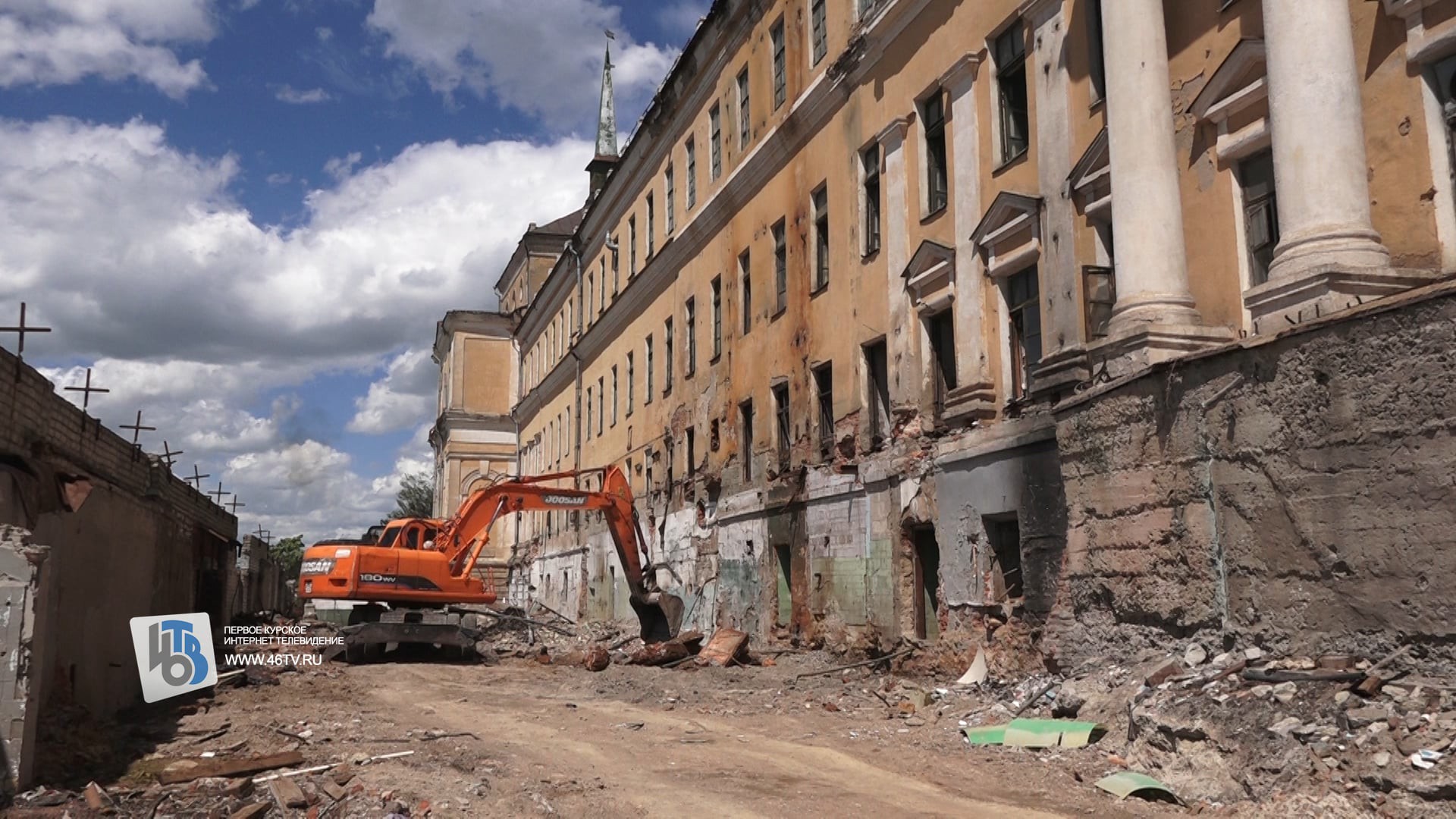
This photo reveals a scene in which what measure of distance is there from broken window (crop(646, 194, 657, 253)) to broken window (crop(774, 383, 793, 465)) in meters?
10.0

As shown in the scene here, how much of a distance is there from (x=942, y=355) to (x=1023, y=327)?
78.5 inches

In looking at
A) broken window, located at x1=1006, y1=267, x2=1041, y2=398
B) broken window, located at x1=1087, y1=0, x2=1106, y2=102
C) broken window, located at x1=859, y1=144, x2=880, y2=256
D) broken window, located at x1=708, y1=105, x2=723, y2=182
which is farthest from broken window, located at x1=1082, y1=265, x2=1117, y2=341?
broken window, located at x1=708, y1=105, x2=723, y2=182

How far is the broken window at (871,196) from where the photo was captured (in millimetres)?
17891

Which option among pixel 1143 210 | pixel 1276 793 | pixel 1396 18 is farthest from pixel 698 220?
pixel 1276 793

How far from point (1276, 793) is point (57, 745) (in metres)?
9.04

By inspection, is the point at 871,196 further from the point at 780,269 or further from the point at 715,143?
the point at 715,143

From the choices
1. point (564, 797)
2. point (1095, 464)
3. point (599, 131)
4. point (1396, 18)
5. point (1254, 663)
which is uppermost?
point (599, 131)

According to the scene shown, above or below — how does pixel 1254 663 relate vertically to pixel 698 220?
below

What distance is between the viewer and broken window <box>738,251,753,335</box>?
2316cm

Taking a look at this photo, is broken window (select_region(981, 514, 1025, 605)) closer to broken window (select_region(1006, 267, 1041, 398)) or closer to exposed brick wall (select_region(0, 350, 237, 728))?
broken window (select_region(1006, 267, 1041, 398))

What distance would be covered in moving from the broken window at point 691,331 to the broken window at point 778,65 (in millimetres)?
6298

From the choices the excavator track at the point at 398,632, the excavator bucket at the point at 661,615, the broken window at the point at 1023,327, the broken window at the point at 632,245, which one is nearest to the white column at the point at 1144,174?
the broken window at the point at 1023,327

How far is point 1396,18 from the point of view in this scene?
9.09 meters

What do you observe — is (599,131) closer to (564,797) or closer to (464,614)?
(464,614)
